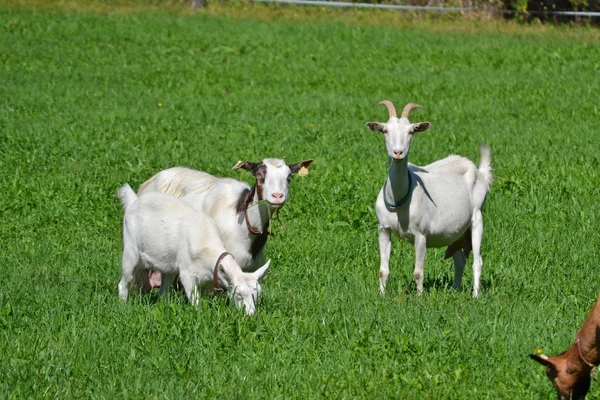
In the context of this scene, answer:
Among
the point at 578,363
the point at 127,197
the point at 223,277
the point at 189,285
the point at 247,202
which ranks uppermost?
the point at 247,202

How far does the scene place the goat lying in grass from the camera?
575 centimetres

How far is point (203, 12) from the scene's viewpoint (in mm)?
27312

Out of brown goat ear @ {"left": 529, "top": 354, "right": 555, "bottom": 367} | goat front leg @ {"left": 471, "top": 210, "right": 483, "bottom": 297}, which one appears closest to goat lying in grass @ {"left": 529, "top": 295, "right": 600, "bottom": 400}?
brown goat ear @ {"left": 529, "top": 354, "right": 555, "bottom": 367}

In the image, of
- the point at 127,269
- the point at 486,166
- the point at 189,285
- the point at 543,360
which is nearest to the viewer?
the point at 543,360

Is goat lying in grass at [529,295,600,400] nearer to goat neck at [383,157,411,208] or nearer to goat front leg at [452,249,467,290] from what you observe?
goat neck at [383,157,411,208]

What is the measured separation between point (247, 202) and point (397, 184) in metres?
1.36

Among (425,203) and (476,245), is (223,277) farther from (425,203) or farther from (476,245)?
(476,245)

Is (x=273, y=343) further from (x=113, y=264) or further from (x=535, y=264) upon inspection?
(x=535, y=264)

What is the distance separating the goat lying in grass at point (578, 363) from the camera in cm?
575

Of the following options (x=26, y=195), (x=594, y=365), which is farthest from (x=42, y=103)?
(x=594, y=365)

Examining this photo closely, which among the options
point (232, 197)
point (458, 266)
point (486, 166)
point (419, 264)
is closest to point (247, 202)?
point (232, 197)

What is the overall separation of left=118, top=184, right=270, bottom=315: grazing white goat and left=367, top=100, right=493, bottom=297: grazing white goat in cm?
162

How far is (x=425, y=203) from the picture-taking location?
910 cm

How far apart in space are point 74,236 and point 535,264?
4.85 metres
